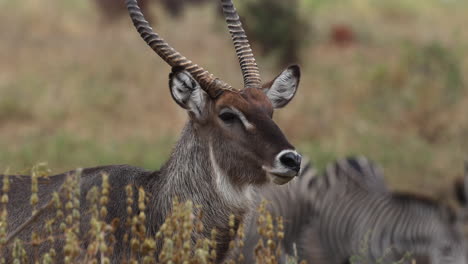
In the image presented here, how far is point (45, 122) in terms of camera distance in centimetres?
1348

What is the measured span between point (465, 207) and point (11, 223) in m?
5.38

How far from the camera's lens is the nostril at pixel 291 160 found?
501 cm

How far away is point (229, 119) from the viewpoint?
5.34m

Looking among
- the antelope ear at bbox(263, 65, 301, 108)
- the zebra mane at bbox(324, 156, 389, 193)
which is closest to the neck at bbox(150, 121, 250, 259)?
the antelope ear at bbox(263, 65, 301, 108)

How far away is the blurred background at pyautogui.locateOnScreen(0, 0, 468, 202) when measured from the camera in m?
12.5

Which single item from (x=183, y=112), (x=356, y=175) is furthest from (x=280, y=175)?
(x=183, y=112)

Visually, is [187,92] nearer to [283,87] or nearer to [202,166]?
[202,166]

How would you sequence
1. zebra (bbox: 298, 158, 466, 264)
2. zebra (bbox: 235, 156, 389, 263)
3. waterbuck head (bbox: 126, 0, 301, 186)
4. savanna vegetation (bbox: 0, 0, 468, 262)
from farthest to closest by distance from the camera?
savanna vegetation (bbox: 0, 0, 468, 262)
zebra (bbox: 298, 158, 466, 264)
zebra (bbox: 235, 156, 389, 263)
waterbuck head (bbox: 126, 0, 301, 186)

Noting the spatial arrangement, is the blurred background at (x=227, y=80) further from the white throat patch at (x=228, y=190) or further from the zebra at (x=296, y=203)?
the white throat patch at (x=228, y=190)

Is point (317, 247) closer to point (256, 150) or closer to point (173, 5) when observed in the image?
point (256, 150)

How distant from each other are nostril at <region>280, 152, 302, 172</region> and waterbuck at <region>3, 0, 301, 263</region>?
0.11m

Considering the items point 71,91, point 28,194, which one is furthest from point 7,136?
point 28,194

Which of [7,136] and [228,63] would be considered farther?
[228,63]

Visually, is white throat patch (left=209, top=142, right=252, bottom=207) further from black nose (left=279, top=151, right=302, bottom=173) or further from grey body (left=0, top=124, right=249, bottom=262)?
black nose (left=279, top=151, right=302, bottom=173)
